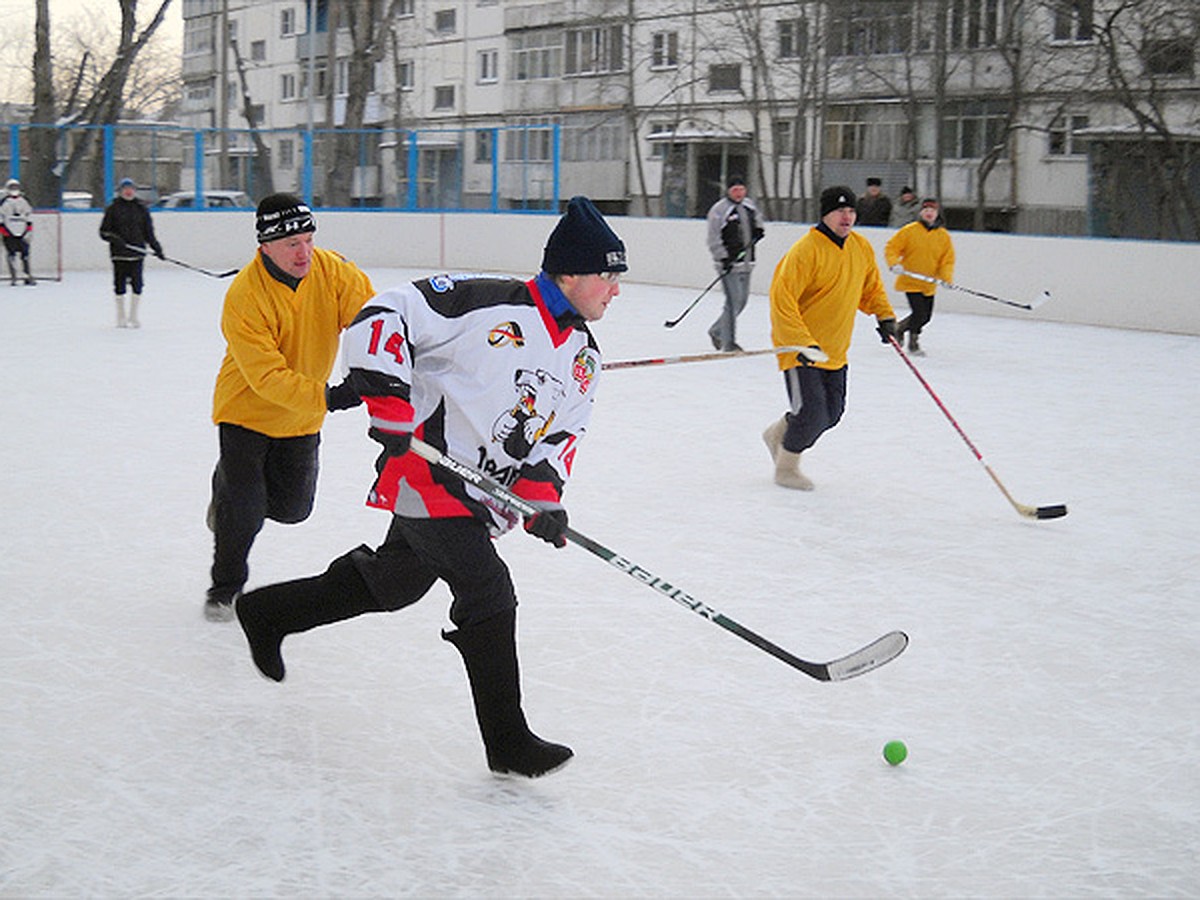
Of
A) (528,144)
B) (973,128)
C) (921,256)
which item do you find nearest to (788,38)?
(973,128)

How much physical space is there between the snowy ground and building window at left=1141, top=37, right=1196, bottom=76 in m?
15.8

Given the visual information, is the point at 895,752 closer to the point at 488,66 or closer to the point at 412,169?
the point at 412,169

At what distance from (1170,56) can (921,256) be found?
1238 cm

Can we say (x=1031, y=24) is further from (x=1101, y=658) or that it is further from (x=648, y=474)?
(x=1101, y=658)

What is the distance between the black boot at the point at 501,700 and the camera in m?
2.95

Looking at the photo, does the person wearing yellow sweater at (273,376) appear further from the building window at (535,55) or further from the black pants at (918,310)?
the building window at (535,55)

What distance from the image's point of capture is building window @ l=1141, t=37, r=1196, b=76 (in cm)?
2078

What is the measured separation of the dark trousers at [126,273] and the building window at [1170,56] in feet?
50.7

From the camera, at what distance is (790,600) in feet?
15.1

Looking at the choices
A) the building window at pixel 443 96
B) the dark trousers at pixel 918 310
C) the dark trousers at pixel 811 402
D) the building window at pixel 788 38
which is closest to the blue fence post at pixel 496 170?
the building window at pixel 788 38

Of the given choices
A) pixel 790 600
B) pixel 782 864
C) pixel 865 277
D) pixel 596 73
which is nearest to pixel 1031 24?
pixel 596 73

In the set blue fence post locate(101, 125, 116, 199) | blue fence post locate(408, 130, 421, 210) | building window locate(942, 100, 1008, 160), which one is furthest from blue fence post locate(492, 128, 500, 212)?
building window locate(942, 100, 1008, 160)

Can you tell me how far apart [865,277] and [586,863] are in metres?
4.07

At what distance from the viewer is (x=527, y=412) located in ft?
9.61
